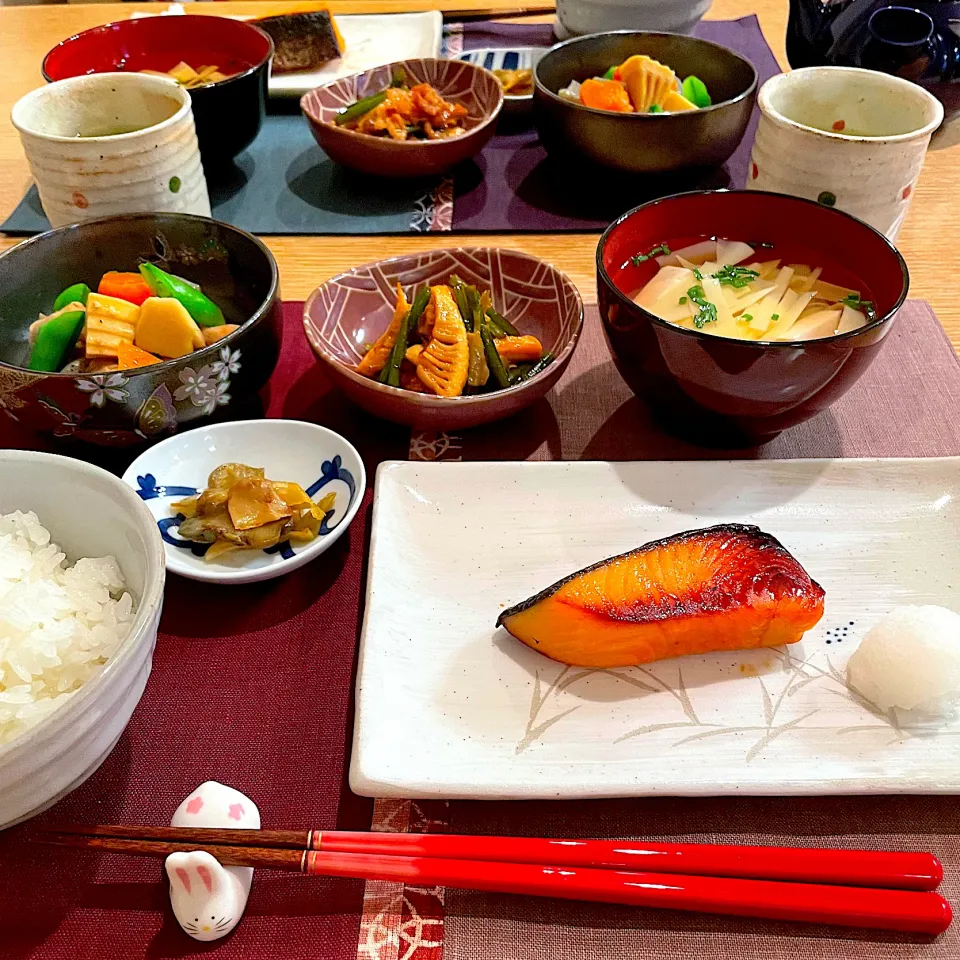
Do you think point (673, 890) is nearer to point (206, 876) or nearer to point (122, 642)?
point (206, 876)

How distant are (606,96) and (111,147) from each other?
3.16 feet

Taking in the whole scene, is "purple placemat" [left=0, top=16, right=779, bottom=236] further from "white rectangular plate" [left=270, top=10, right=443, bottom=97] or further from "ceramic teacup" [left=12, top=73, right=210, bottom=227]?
"ceramic teacup" [left=12, top=73, right=210, bottom=227]

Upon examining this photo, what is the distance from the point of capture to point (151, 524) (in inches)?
32.5

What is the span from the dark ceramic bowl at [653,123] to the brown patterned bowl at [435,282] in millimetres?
398

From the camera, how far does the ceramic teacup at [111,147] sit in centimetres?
135

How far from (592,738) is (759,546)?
296 mm

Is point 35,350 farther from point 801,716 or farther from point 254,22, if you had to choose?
point 254,22

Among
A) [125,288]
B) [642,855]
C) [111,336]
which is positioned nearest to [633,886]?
[642,855]

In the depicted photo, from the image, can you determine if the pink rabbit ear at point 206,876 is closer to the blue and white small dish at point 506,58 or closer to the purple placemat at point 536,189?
the purple placemat at point 536,189

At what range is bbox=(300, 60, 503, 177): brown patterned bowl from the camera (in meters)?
1.74

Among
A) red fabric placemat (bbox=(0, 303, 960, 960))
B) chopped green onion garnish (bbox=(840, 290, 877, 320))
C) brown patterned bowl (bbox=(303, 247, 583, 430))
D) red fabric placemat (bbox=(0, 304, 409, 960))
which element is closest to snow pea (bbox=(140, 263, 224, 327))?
brown patterned bowl (bbox=(303, 247, 583, 430))

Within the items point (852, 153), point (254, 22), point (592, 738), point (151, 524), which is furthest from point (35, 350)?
point (254, 22)

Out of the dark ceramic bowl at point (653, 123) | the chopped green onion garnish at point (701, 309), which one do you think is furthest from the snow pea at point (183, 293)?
the dark ceramic bowl at point (653, 123)

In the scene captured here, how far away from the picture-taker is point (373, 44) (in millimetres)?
2322
